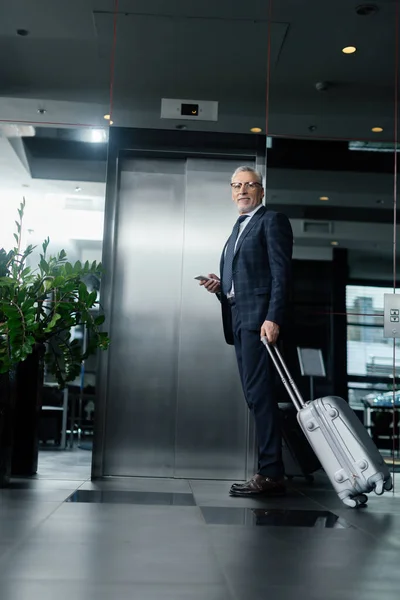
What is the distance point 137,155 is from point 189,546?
310 centimetres

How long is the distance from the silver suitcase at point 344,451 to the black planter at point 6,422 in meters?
1.61

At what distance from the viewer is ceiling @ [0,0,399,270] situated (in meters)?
4.48

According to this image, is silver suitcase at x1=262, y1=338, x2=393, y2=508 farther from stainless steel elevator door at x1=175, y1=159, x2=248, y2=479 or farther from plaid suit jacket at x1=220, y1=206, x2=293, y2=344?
stainless steel elevator door at x1=175, y1=159, x2=248, y2=479

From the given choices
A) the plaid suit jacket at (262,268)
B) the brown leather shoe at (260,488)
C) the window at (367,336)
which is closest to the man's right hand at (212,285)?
the plaid suit jacket at (262,268)

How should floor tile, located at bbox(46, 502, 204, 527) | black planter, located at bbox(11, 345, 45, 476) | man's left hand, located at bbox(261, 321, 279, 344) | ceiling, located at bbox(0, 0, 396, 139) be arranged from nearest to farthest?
1. floor tile, located at bbox(46, 502, 204, 527)
2. man's left hand, located at bbox(261, 321, 279, 344)
3. black planter, located at bbox(11, 345, 45, 476)
4. ceiling, located at bbox(0, 0, 396, 139)

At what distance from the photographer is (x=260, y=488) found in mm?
3607

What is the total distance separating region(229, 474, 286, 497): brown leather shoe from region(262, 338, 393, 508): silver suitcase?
0.41 meters

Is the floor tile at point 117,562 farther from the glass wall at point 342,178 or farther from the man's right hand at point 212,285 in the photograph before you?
the glass wall at point 342,178

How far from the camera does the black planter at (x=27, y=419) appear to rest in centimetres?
415

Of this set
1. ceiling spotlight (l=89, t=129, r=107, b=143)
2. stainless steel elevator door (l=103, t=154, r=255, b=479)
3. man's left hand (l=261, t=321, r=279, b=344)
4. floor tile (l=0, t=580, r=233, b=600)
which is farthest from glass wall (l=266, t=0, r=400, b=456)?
floor tile (l=0, t=580, r=233, b=600)

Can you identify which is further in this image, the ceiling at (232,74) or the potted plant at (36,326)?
the ceiling at (232,74)

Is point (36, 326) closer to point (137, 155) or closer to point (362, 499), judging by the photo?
point (137, 155)

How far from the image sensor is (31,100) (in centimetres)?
452

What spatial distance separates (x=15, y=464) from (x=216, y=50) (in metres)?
3.05
